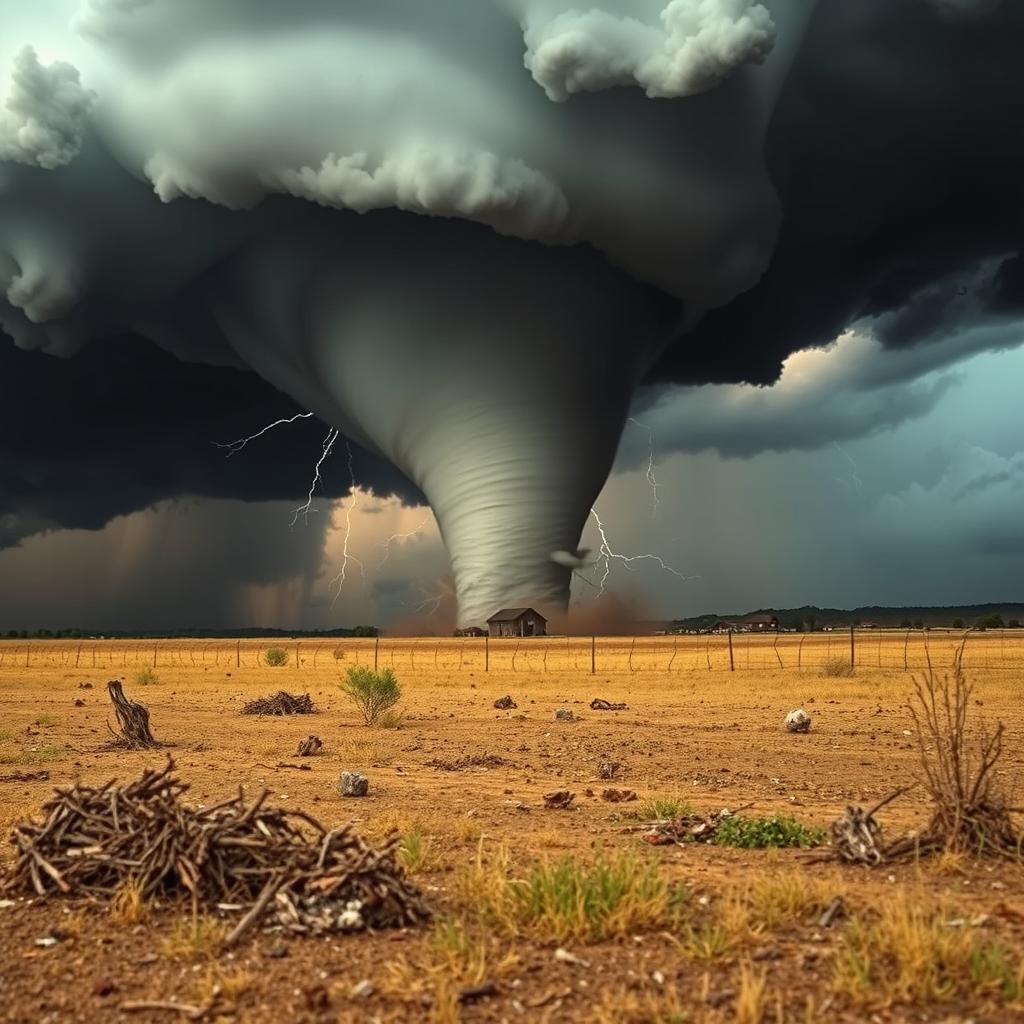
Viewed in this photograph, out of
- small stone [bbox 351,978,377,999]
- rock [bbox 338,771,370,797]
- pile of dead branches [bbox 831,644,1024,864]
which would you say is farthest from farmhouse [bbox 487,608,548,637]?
small stone [bbox 351,978,377,999]

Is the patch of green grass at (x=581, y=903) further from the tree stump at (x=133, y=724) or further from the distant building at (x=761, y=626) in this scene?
the distant building at (x=761, y=626)

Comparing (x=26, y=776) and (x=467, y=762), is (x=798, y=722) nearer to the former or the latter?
(x=467, y=762)

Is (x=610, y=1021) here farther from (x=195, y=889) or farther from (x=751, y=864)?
(x=751, y=864)

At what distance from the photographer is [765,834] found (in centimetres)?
958

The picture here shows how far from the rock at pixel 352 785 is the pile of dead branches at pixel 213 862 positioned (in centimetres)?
457

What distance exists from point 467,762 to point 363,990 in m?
10.9

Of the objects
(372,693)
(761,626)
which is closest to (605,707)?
(372,693)

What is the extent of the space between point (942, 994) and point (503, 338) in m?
82.8

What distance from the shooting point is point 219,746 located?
2002 centimetres

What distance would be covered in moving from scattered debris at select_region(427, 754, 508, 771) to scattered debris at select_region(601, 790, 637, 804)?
12.0 feet

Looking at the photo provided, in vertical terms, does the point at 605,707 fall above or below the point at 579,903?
below

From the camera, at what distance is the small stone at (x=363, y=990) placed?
5770 mm

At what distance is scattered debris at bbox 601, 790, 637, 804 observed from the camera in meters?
12.6

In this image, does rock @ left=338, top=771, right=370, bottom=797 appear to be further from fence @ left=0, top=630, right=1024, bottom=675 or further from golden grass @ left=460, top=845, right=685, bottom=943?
fence @ left=0, top=630, right=1024, bottom=675
